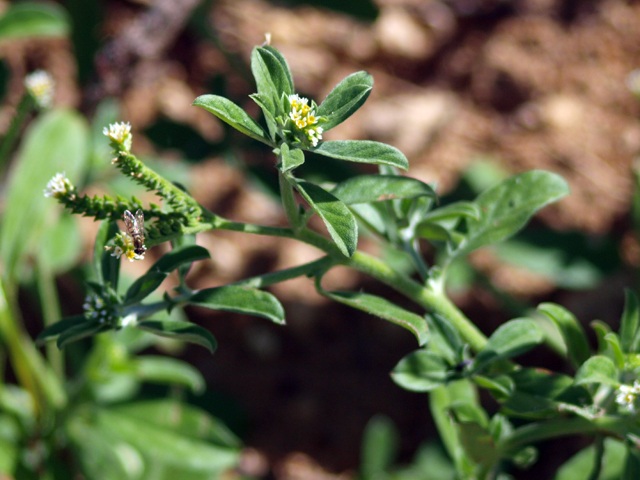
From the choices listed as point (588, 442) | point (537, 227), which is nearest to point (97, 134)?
point (537, 227)

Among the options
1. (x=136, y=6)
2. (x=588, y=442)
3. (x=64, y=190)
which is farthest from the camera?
(x=136, y=6)

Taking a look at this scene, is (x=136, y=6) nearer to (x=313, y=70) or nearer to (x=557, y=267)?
(x=313, y=70)

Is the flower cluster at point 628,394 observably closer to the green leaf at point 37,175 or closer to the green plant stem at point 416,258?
the green plant stem at point 416,258

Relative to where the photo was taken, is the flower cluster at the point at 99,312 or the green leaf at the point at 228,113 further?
the flower cluster at the point at 99,312

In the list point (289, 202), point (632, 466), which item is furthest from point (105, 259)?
point (632, 466)

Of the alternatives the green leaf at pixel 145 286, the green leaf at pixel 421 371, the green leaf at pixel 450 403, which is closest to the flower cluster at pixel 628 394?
the green leaf at pixel 421 371

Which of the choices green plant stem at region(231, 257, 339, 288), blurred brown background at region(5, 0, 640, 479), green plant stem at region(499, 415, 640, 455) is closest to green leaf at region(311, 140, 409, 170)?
green plant stem at region(231, 257, 339, 288)
